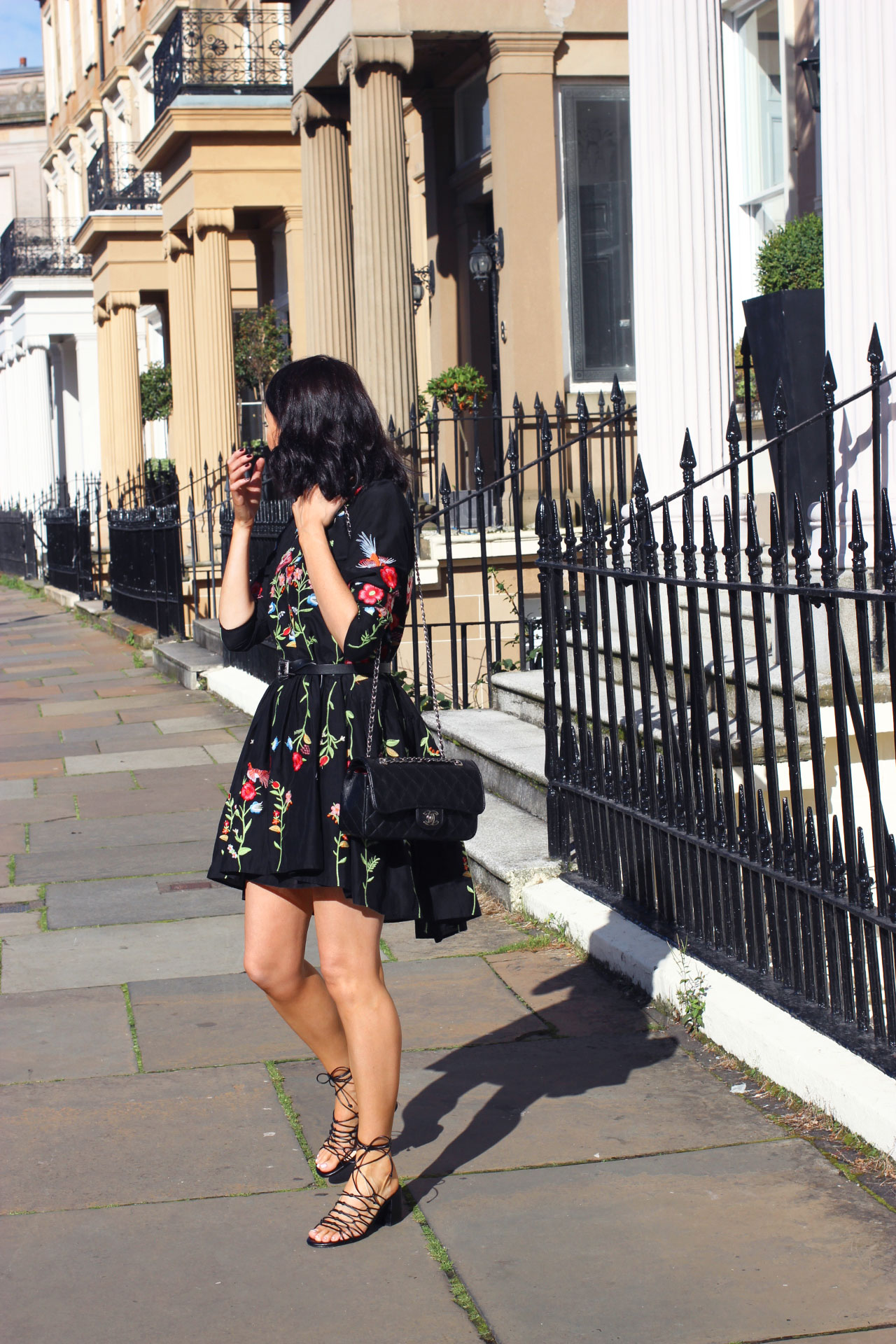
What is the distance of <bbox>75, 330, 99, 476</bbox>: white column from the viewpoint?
3300 cm

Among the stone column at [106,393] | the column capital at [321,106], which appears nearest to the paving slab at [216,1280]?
the column capital at [321,106]

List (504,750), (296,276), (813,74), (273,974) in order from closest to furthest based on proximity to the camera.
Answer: (273,974) < (504,750) < (813,74) < (296,276)

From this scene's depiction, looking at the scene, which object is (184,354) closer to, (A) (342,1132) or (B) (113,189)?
(B) (113,189)

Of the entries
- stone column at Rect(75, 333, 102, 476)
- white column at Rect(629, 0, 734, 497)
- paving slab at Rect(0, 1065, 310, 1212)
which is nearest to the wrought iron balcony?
stone column at Rect(75, 333, 102, 476)

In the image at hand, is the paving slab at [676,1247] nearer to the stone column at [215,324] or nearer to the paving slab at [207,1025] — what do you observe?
the paving slab at [207,1025]

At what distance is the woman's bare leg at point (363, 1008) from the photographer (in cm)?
316

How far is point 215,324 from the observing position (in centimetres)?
1836

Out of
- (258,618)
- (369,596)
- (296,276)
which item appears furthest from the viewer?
(296,276)

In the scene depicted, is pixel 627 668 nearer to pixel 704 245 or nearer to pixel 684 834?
pixel 684 834

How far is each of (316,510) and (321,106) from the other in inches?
470

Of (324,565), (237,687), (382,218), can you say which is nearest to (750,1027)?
(324,565)

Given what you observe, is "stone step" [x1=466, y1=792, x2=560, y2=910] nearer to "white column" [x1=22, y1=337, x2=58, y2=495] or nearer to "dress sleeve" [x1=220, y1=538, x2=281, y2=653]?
"dress sleeve" [x1=220, y1=538, x2=281, y2=653]

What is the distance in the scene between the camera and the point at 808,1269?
296cm

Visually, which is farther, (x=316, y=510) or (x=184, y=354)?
(x=184, y=354)
